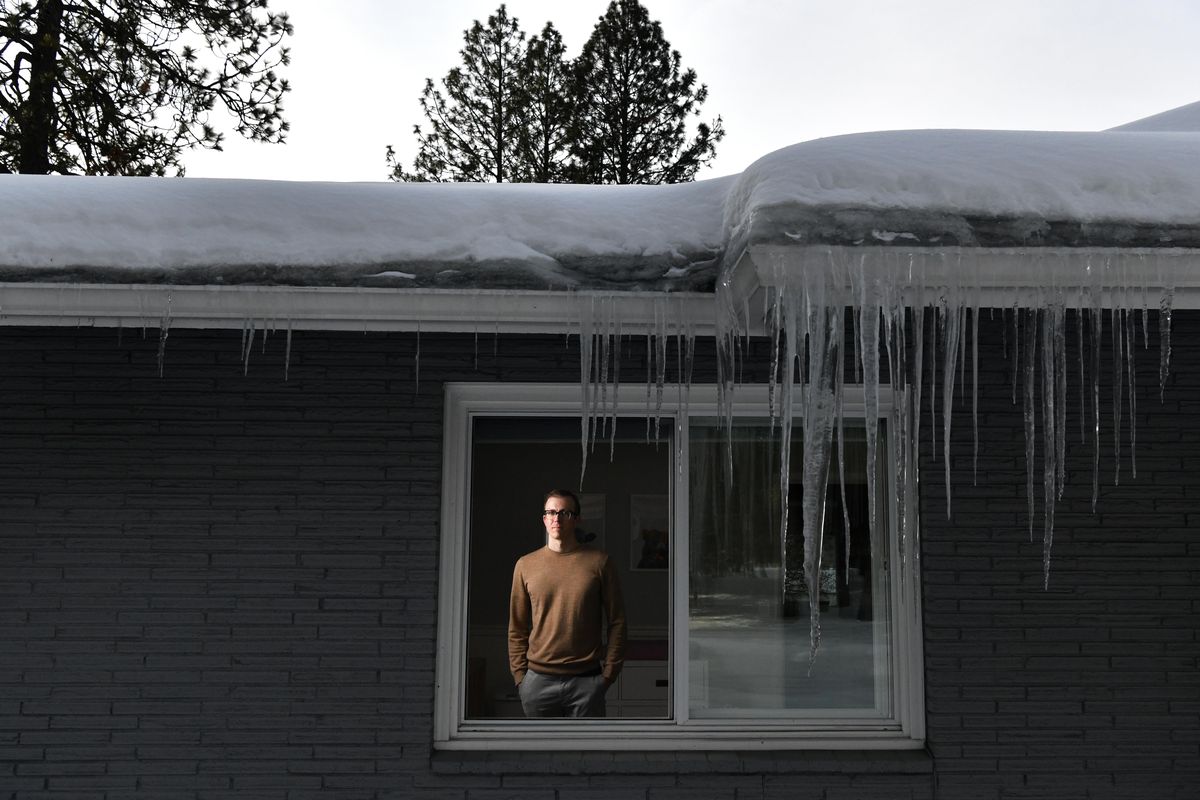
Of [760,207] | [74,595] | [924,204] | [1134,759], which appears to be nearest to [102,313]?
[74,595]

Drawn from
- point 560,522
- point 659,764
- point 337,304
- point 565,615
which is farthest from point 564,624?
point 337,304

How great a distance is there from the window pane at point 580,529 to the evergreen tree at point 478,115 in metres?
11.8

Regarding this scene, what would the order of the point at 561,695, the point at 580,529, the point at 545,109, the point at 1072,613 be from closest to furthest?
the point at 1072,613 < the point at 561,695 < the point at 580,529 < the point at 545,109

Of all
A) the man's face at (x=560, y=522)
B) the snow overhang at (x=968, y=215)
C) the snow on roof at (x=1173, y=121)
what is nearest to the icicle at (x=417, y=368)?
the man's face at (x=560, y=522)

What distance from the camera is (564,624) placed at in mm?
4695

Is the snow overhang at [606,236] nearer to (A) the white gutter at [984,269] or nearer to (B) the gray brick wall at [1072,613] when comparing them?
(A) the white gutter at [984,269]

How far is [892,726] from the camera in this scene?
4.17m

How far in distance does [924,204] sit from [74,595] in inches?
130

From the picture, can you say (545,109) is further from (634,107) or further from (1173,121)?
(1173,121)

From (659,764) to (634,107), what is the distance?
1695 centimetres

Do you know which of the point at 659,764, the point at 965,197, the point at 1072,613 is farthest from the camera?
the point at 1072,613

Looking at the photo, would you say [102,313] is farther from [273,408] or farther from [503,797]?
[503,797]

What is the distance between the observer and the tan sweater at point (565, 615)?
4.67 metres

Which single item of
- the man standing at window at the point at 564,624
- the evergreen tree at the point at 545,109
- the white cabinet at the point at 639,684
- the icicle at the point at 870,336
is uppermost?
the evergreen tree at the point at 545,109
